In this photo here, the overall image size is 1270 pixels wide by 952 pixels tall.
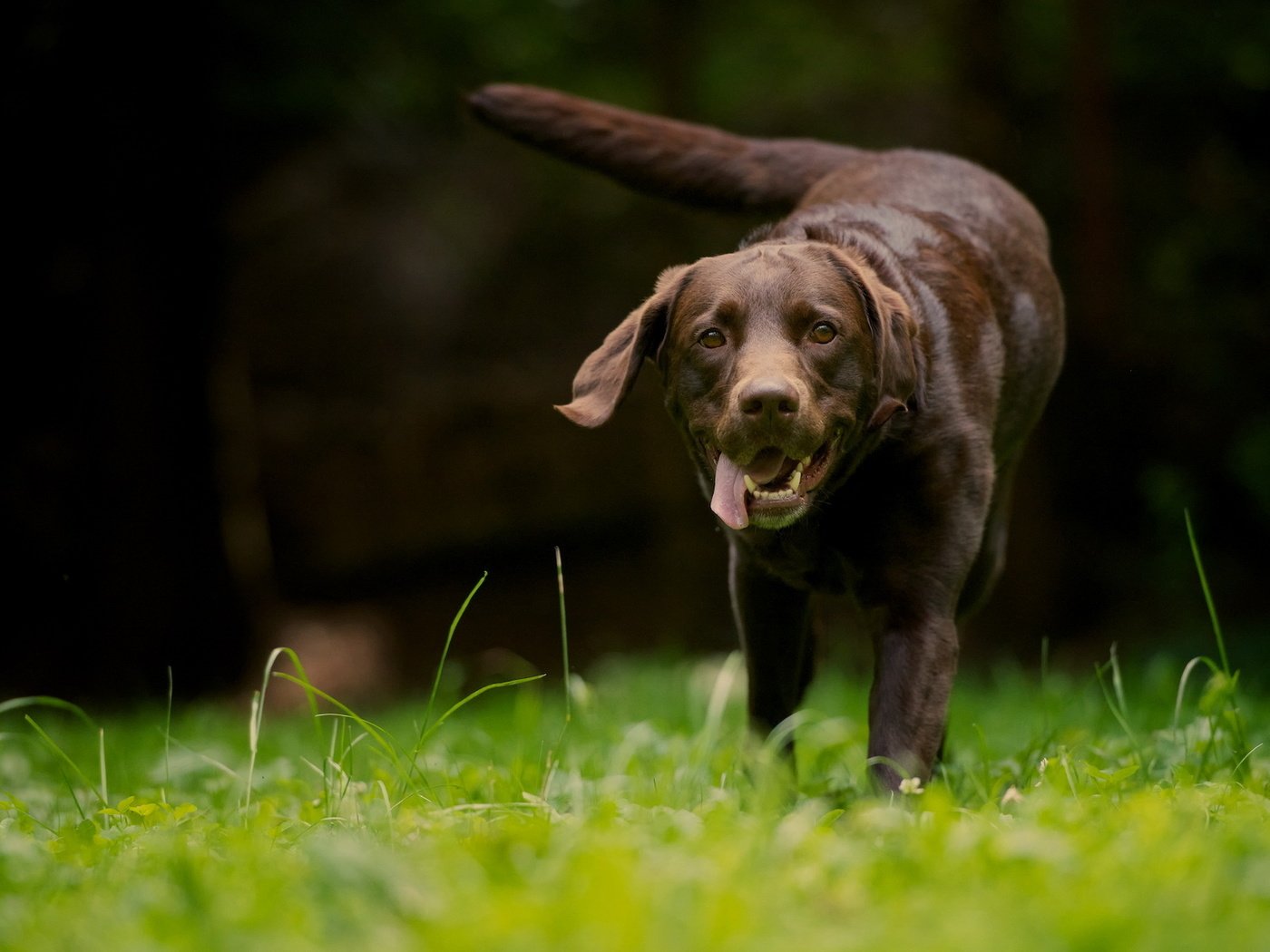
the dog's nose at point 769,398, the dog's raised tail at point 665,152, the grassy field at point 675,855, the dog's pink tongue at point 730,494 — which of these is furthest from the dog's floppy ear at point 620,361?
the dog's raised tail at point 665,152

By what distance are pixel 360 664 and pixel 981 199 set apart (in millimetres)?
9910

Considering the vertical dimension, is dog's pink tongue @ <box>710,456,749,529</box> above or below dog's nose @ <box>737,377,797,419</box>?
below

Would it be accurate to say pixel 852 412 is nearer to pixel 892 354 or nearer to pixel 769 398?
pixel 892 354

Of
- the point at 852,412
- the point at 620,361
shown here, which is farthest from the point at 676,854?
the point at 620,361

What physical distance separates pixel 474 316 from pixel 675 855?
471 inches

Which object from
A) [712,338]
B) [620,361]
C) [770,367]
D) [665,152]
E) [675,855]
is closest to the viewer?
[675,855]

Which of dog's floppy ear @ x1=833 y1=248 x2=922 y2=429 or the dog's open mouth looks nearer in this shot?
the dog's open mouth

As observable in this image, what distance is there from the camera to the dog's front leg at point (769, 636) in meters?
4.08

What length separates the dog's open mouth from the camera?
3346 mm

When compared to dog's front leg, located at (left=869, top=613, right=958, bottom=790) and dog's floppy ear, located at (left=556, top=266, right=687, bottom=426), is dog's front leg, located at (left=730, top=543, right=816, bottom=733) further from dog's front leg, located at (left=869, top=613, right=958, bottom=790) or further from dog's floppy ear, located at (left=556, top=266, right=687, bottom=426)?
dog's floppy ear, located at (left=556, top=266, right=687, bottom=426)

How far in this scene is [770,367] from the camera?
3355 mm

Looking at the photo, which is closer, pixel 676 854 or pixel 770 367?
pixel 676 854

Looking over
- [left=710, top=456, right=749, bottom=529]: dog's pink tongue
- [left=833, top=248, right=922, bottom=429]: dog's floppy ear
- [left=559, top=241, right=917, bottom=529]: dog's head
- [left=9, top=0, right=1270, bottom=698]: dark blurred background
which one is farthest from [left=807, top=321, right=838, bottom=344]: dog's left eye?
[left=9, top=0, right=1270, bottom=698]: dark blurred background

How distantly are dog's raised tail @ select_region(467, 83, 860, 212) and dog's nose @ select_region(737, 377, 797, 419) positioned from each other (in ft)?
7.23
